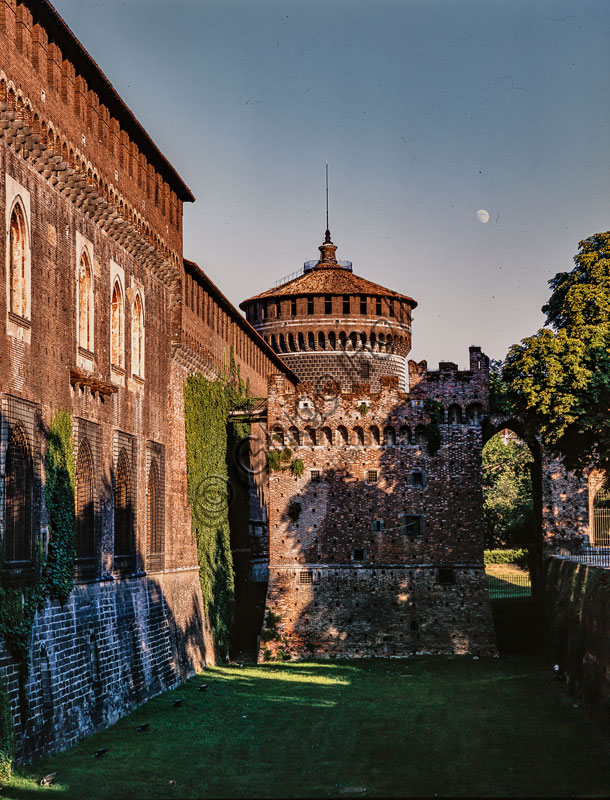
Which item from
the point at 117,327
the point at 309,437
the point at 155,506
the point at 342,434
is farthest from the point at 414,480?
the point at 117,327

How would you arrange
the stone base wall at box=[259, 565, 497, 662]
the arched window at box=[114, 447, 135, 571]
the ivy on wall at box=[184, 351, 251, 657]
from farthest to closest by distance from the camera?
the stone base wall at box=[259, 565, 497, 662]
the ivy on wall at box=[184, 351, 251, 657]
the arched window at box=[114, 447, 135, 571]

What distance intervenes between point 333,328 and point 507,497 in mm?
14467

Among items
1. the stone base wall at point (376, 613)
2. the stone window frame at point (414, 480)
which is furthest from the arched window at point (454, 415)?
the stone base wall at point (376, 613)

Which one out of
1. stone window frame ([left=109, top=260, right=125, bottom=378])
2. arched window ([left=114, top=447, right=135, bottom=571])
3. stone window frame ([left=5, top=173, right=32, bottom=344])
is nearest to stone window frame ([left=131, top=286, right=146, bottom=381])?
stone window frame ([left=109, top=260, right=125, bottom=378])

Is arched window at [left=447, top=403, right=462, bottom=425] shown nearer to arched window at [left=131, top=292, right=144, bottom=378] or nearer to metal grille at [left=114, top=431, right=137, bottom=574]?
arched window at [left=131, top=292, right=144, bottom=378]

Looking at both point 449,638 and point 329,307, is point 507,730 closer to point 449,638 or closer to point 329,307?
point 449,638

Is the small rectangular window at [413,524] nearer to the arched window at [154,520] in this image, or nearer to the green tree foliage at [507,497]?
the arched window at [154,520]

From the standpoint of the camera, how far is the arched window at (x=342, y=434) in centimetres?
3775

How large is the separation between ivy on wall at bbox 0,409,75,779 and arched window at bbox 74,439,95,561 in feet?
3.14

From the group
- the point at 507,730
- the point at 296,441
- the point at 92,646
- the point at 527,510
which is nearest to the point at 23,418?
the point at 92,646

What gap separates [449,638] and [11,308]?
21.4 m

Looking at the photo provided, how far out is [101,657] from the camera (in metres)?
24.1

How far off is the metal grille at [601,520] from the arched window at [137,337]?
52.4 feet

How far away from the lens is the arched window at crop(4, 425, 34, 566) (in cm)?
1930
